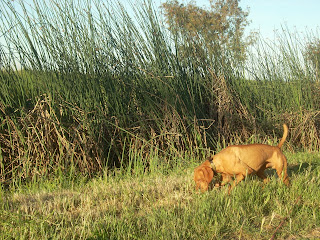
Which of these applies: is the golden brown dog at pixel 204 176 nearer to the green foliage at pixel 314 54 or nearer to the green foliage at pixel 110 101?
the green foliage at pixel 110 101

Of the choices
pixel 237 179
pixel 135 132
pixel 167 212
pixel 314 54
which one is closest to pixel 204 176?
pixel 237 179

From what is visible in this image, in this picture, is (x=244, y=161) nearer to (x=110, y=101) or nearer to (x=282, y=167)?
(x=282, y=167)

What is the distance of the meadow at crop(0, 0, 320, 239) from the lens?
2133mm

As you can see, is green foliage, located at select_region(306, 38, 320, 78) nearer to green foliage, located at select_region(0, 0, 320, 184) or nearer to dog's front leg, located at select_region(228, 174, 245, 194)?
green foliage, located at select_region(0, 0, 320, 184)

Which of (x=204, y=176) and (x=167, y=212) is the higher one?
(x=204, y=176)

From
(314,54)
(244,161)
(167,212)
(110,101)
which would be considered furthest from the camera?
(314,54)

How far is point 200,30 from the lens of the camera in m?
4.74

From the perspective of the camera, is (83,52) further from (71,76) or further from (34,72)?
(34,72)

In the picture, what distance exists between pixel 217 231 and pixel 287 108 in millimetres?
3178

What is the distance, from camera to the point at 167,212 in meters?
2.18

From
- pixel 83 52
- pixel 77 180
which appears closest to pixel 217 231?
pixel 77 180

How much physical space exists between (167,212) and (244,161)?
58cm

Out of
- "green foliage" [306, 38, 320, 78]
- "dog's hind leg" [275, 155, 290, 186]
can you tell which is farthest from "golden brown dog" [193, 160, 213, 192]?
"green foliage" [306, 38, 320, 78]

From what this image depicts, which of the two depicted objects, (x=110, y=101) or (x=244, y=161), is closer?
(x=244, y=161)
